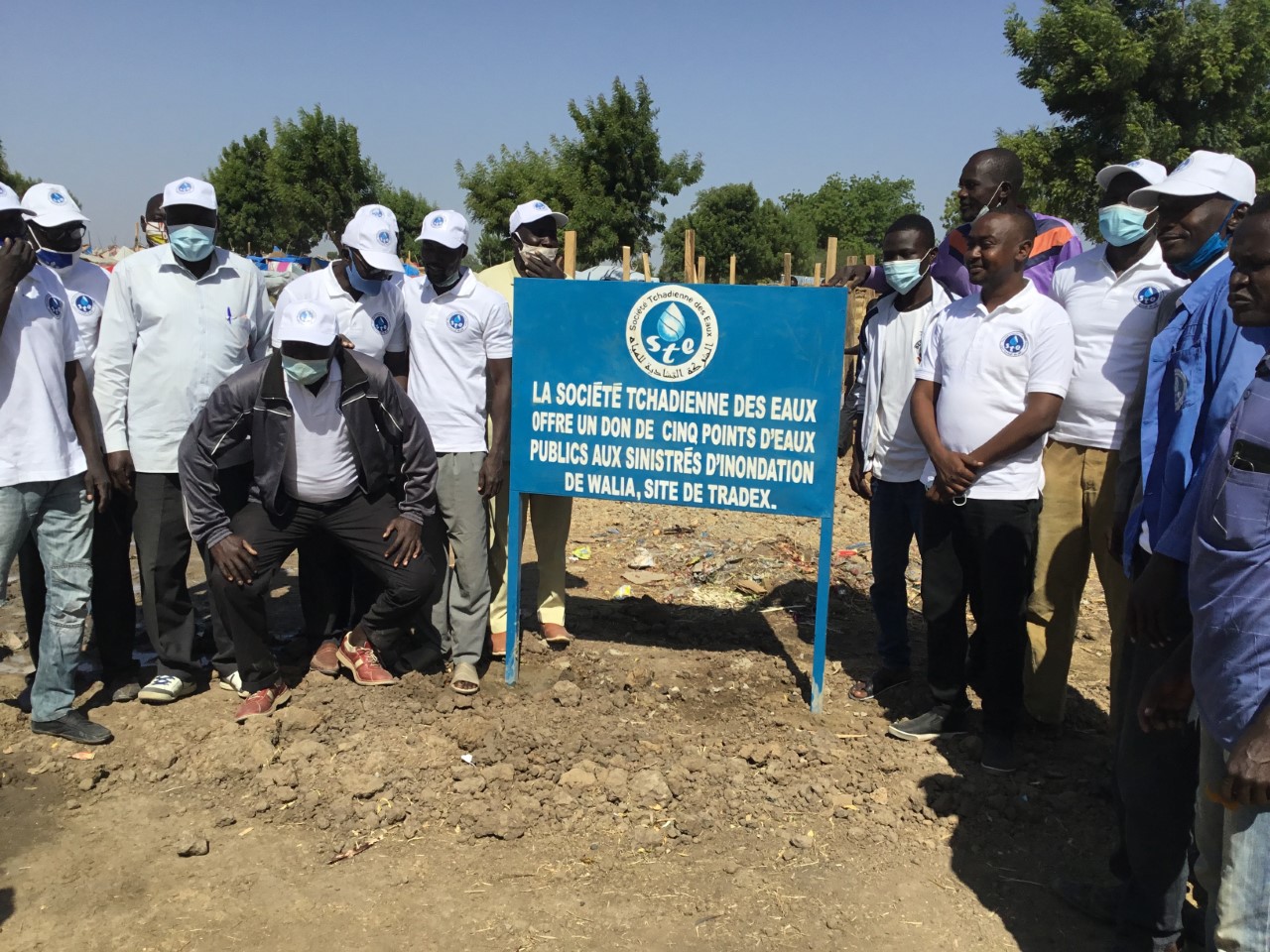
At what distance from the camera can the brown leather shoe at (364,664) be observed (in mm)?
4586

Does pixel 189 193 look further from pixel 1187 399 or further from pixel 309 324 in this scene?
pixel 1187 399

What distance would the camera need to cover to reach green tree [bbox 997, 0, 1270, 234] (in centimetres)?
1795

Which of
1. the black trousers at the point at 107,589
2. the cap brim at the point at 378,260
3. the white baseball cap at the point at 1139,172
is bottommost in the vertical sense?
the black trousers at the point at 107,589

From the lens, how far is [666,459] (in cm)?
435

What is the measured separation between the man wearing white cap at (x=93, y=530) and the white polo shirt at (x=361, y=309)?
2.89 feet

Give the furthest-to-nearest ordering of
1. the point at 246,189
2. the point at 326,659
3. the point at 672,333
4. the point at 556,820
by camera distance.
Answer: the point at 246,189 → the point at 326,659 → the point at 672,333 → the point at 556,820

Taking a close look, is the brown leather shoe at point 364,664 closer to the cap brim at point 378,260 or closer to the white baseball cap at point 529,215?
the cap brim at point 378,260

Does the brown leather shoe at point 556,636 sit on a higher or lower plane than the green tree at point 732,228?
lower

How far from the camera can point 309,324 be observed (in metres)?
4.06

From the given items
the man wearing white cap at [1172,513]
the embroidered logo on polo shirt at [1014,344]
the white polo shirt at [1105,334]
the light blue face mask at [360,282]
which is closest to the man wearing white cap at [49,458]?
the light blue face mask at [360,282]

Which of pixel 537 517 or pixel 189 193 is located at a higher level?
pixel 189 193

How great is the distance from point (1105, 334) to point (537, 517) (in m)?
2.72

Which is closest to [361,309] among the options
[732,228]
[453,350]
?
[453,350]

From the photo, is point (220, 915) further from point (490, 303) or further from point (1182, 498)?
point (1182, 498)
